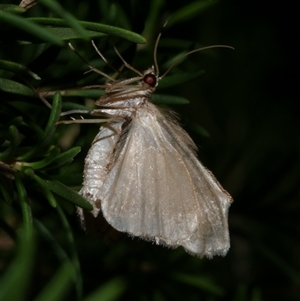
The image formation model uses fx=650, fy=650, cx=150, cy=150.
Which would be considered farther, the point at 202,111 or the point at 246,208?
the point at 202,111

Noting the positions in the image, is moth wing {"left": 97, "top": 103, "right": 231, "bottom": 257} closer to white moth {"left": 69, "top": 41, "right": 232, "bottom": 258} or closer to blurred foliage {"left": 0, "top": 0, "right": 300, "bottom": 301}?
white moth {"left": 69, "top": 41, "right": 232, "bottom": 258}

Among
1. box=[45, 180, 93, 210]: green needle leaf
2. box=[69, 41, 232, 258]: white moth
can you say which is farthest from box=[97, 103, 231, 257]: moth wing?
box=[45, 180, 93, 210]: green needle leaf

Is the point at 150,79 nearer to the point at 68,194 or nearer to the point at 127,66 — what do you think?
the point at 127,66

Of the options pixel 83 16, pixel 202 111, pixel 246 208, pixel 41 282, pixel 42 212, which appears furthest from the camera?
pixel 202 111

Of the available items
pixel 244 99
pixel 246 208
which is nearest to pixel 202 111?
pixel 244 99

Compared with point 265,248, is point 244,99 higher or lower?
higher

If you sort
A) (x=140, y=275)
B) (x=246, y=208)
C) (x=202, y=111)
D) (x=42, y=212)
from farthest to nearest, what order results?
(x=202, y=111), (x=246, y=208), (x=140, y=275), (x=42, y=212)

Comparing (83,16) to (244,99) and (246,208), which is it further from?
(244,99)

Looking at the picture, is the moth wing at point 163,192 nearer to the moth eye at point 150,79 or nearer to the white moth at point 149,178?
the white moth at point 149,178
